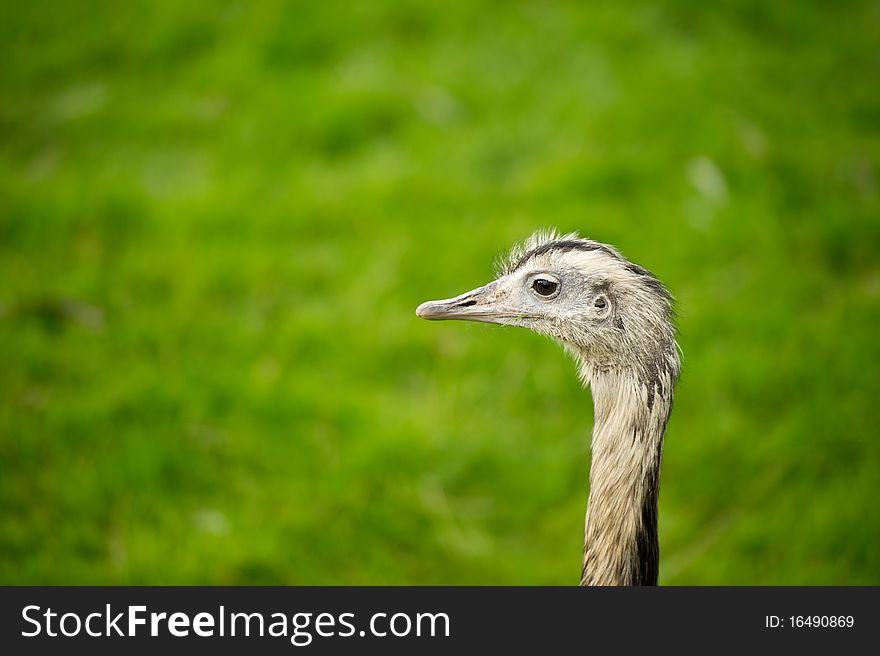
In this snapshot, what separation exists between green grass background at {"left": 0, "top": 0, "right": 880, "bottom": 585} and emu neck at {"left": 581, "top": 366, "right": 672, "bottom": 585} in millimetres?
1092

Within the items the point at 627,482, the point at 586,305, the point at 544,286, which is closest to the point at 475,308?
the point at 544,286

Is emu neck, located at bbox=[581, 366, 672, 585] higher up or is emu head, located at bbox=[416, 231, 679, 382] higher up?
emu head, located at bbox=[416, 231, 679, 382]

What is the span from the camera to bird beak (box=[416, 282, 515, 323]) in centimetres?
263

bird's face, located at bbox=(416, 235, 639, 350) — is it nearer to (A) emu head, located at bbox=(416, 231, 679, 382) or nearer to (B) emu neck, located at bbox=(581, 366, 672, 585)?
(A) emu head, located at bbox=(416, 231, 679, 382)

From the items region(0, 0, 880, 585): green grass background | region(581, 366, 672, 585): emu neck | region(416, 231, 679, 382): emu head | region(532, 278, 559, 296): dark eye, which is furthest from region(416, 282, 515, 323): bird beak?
region(0, 0, 880, 585): green grass background

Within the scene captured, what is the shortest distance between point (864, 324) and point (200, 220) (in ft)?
10.1

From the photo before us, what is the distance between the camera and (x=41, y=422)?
362 cm

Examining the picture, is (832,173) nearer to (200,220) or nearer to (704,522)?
(704,522)

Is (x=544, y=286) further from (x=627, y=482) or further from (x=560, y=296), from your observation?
(x=627, y=482)

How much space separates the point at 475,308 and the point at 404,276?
1.74 metres

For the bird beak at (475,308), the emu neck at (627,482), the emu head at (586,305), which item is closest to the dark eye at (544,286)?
the emu head at (586,305)

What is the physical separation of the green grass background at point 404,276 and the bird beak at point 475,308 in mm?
1168

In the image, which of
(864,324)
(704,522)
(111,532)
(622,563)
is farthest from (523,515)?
(864,324)

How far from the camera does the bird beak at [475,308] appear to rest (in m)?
2.63
